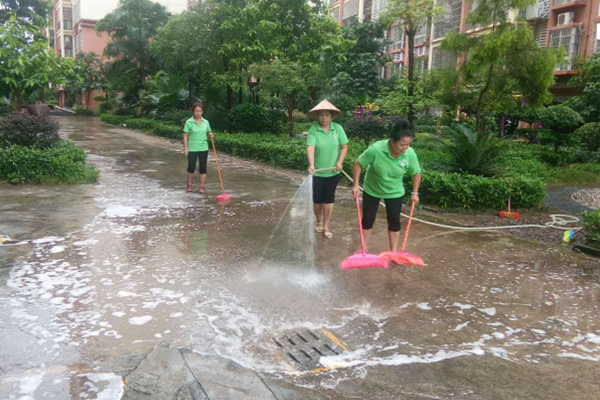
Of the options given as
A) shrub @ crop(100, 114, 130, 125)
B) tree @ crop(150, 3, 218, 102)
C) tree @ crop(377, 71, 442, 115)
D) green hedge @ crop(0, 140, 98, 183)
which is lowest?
green hedge @ crop(0, 140, 98, 183)

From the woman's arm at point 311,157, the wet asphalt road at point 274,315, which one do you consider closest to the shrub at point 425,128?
the wet asphalt road at point 274,315

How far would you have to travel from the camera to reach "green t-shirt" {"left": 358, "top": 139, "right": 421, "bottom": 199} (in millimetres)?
5078

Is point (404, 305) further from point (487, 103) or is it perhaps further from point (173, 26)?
point (173, 26)

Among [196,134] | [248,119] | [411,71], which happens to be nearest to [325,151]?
[196,134]

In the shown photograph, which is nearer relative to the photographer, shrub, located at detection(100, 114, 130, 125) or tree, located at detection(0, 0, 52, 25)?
tree, located at detection(0, 0, 52, 25)

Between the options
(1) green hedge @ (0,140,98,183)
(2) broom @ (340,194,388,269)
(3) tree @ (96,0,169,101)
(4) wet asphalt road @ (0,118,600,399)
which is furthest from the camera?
(3) tree @ (96,0,169,101)

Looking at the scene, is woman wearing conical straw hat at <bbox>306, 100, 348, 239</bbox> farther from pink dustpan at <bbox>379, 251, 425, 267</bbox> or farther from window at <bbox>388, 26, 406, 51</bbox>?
window at <bbox>388, 26, 406, 51</bbox>

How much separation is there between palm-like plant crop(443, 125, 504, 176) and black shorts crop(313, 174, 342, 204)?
385 centimetres

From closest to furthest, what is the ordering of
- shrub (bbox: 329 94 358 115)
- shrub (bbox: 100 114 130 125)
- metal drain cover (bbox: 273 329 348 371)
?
metal drain cover (bbox: 273 329 348 371) → shrub (bbox: 329 94 358 115) → shrub (bbox: 100 114 130 125)

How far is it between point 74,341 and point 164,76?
23105mm

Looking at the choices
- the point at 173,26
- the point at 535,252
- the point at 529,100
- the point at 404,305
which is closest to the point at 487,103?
the point at 529,100

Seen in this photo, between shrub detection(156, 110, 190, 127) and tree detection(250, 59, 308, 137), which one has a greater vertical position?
tree detection(250, 59, 308, 137)

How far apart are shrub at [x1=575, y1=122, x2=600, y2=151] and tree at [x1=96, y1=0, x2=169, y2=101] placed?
2345cm

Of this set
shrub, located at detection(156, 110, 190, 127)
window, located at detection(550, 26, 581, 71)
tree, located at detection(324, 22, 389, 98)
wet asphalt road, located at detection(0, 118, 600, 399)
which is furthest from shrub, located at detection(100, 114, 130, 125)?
wet asphalt road, located at detection(0, 118, 600, 399)
